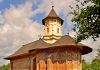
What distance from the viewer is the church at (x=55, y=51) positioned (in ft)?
154

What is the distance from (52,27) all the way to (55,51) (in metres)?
7.80

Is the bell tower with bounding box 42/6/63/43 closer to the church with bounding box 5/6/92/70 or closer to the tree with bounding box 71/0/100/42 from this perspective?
the church with bounding box 5/6/92/70

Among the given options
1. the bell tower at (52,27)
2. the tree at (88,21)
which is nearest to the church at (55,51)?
the bell tower at (52,27)

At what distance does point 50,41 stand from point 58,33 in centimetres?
234

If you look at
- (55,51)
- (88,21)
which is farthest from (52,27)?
(88,21)

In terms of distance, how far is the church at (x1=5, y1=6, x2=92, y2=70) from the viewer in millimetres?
47031

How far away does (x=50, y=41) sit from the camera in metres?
53.4

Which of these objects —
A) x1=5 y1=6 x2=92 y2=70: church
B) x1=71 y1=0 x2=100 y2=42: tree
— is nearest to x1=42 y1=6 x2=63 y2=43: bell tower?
x1=5 y1=6 x2=92 y2=70: church

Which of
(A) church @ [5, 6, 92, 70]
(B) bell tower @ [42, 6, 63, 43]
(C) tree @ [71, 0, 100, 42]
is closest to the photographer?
(C) tree @ [71, 0, 100, 42]

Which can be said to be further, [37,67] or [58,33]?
[58,33]

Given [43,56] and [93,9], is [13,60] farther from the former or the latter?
[93,9]

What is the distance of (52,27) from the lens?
54281 millimetres

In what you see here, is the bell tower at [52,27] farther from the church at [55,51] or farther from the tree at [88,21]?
the tree at [88,21]

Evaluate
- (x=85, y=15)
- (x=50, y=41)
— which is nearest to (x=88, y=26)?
(x=85, y=15)
